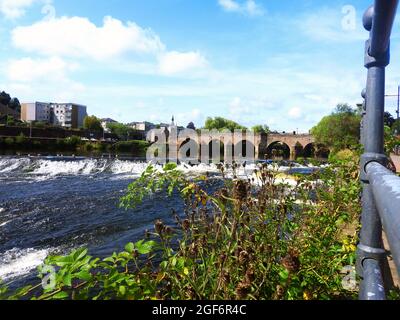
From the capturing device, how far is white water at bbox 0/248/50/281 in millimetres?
7516

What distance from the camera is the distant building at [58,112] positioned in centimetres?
12188

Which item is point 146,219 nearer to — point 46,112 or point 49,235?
point 49,235

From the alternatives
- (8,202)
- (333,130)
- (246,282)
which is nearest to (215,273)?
(246,282)

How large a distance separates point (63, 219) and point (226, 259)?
1168cm

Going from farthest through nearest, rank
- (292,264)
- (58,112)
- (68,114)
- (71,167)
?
1. (58,112)
2. (68,114)
3. (71,167)
4. (292,264)

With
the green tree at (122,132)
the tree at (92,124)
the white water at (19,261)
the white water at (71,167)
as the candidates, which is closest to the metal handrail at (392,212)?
the white water at (19,261)

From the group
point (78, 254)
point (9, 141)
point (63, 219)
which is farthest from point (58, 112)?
point (78, 254)

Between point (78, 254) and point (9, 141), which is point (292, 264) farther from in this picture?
point (9, 141)

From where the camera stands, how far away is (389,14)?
1.20 m

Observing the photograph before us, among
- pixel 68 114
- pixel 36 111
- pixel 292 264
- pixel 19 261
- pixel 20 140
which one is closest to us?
pixel 292 264

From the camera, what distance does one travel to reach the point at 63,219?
40.3 ft

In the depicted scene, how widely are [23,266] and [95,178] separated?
1697cm

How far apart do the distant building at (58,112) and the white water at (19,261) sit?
120625 mm

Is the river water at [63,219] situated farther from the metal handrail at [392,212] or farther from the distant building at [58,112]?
the distant building at [58,112]
